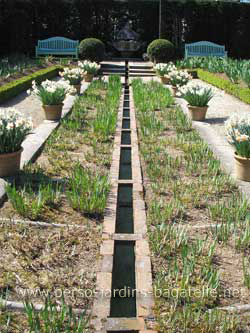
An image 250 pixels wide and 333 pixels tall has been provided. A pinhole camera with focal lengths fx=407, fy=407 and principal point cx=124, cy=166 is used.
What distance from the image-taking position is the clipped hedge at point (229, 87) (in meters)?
10.4

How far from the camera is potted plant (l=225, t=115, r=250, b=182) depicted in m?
4.70

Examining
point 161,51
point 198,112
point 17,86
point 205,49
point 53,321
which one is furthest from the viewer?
point 205,49

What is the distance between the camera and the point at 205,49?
2114 cm

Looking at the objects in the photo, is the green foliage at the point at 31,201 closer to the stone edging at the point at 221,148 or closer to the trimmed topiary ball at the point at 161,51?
the stone edging at the point at 221,148

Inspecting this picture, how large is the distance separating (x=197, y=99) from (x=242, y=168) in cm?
344

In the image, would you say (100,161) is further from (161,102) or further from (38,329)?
(161,102)

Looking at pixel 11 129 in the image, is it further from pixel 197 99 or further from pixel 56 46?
pixel 56 46

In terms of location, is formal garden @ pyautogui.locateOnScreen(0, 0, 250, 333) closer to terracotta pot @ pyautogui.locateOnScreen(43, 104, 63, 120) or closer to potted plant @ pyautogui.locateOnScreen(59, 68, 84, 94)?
terracotta pot @ pyautogui.locateOnScreen(43, 104, 63, 120)

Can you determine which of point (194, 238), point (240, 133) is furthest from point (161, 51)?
point (194, 238)

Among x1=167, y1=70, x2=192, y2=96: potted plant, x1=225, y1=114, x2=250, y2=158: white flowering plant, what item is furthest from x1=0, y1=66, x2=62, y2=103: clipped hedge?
x1=225, y1=114, x2=250, y2=158: white flowering plant

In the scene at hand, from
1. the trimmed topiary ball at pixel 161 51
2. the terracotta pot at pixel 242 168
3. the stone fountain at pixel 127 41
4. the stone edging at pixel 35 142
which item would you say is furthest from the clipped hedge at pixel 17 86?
the stone fountain at pixel 127 41

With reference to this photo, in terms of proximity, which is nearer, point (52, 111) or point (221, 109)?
point (52, 111)

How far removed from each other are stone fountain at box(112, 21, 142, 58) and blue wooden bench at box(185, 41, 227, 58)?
359 cm

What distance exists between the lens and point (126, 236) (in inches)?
137
